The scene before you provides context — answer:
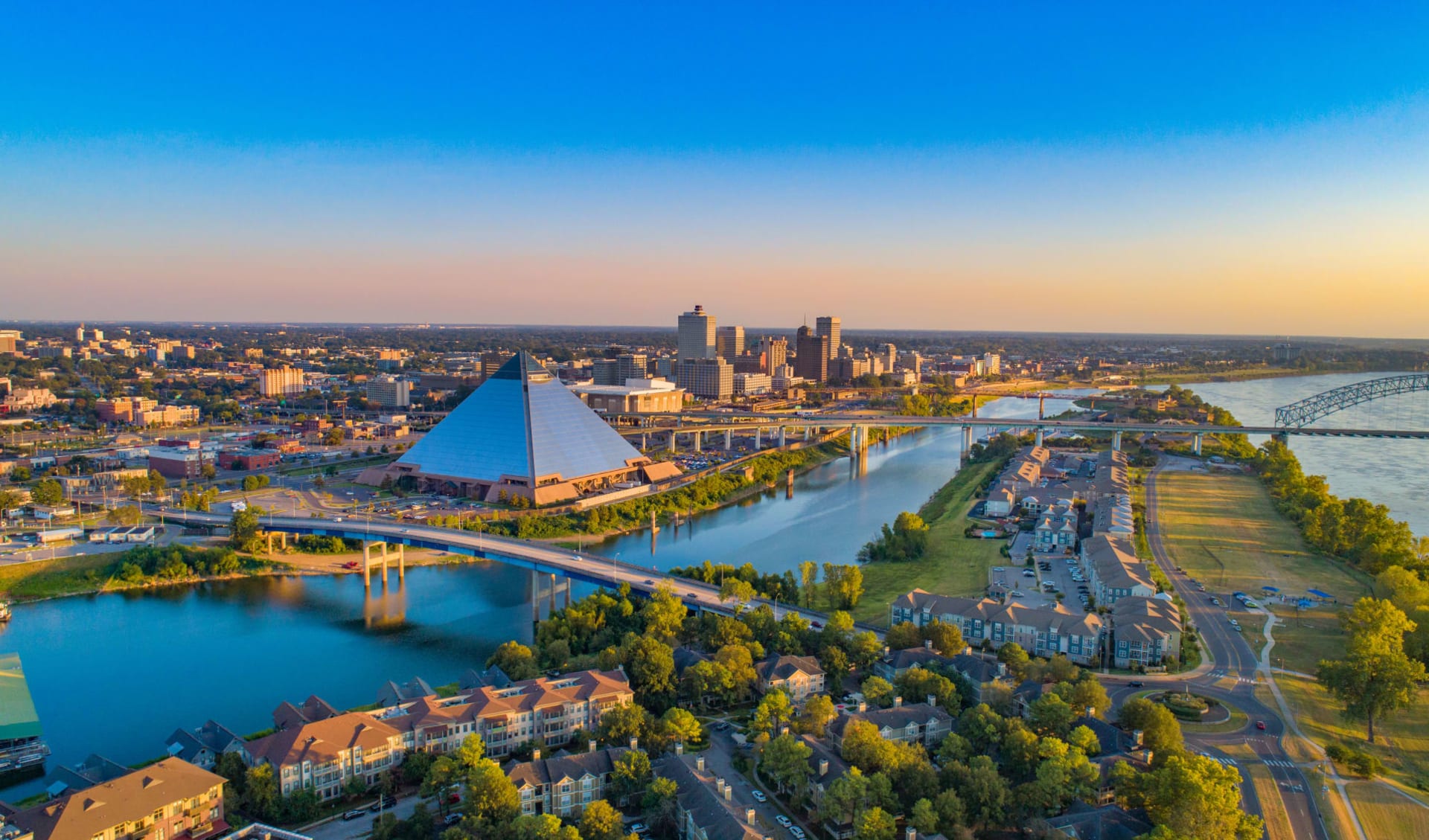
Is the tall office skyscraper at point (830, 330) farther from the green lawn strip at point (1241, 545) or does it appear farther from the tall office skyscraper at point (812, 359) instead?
the green lawn strip at point (1241, 545)

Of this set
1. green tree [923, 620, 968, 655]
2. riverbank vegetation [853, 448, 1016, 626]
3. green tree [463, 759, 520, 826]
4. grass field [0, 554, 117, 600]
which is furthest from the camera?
grass field [0, 554, 117, 600]

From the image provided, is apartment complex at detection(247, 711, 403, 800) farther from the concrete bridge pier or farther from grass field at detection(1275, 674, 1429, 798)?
grass field at detection(1275, 674, 1429, 798)

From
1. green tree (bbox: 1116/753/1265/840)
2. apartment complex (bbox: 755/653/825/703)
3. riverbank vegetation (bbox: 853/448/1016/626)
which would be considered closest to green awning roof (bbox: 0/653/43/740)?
apartment complex (bbox: 755/653/825/703)

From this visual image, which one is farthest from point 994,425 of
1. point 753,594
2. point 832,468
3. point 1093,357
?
point 1093,357

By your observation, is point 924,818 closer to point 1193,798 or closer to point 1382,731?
point 1193,798

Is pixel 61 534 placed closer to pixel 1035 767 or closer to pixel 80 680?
pixel 80 680

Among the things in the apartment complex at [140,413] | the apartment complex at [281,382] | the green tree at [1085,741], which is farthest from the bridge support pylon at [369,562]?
the apartment complex at [281,382]
